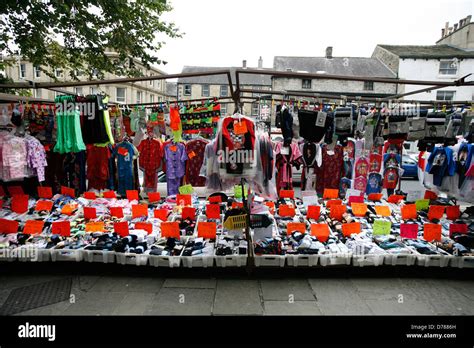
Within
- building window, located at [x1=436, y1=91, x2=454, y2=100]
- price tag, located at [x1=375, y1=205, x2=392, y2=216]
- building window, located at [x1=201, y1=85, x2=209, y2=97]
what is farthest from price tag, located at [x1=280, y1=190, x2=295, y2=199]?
Answer: building window, located at [x1=201, y1=85, x2=209, y2=97]

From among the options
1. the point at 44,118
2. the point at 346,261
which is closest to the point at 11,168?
the point at 44,118

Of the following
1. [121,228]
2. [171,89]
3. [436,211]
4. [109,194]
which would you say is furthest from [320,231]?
[171,89]

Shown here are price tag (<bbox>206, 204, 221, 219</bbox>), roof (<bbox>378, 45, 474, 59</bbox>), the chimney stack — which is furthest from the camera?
the chimney stack

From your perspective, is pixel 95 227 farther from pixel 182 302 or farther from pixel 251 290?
pixel 251 290

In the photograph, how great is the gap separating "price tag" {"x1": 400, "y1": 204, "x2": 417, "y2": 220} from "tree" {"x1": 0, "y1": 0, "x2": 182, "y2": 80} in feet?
25.4

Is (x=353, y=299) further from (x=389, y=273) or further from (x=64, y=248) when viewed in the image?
(x=64, y=248)

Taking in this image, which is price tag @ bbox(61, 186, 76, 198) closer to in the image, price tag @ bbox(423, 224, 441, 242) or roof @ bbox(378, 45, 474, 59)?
price tag @ bbox(423, 224, 441, 242)

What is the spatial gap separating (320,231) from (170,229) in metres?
2.35

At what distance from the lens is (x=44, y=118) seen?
4895 mm

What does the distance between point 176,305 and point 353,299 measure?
7.26ft

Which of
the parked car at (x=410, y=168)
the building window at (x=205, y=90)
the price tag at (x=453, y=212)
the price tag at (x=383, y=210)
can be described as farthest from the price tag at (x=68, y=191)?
the building window at (x=205, y=90)

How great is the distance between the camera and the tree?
21.1ft

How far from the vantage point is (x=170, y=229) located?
4.25 metres

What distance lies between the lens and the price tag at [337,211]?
496 cm
